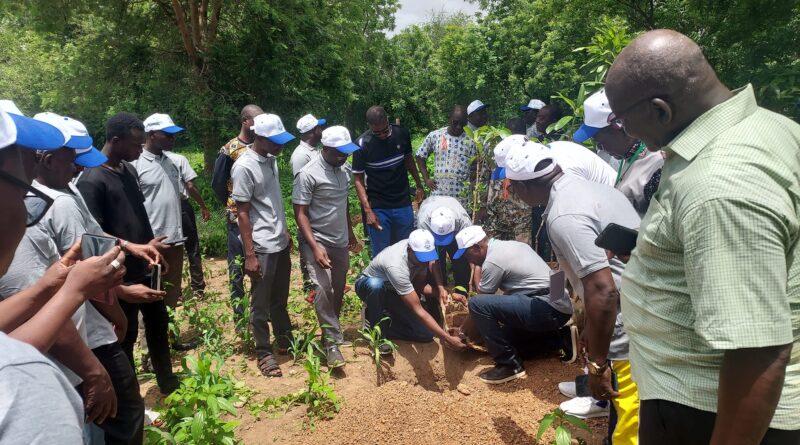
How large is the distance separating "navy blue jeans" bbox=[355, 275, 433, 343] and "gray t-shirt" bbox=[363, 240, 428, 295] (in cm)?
8

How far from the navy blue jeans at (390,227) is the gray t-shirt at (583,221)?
312 centimetres

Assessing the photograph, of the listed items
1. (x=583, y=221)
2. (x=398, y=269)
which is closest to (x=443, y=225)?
(x=398, y=269)

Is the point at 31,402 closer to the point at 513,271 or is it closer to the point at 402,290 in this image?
the point at 402,290

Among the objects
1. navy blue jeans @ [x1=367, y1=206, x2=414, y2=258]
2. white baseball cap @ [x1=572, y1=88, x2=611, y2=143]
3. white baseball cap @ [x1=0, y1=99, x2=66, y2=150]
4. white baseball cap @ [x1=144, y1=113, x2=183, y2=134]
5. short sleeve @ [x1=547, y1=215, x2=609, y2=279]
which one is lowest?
navy blue jeans @ [x1=367, y1=206, x2=414, y2=258]

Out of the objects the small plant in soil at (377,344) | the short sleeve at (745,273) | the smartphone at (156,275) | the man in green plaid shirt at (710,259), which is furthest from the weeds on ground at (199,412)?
the short sleeve at (745,273)

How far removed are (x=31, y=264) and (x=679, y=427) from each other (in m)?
2.25

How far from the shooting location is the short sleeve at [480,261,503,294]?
12.9 feet

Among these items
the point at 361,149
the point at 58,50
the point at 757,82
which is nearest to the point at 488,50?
the point at 757,82

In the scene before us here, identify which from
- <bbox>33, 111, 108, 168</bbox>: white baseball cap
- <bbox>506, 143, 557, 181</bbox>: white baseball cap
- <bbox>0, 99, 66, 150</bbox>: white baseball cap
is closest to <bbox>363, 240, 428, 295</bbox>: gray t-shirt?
<bbox>506, 143, 557, 181</bbox>: white baseball cap

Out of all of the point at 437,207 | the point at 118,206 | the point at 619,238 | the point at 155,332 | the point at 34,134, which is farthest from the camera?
the point at 437,207

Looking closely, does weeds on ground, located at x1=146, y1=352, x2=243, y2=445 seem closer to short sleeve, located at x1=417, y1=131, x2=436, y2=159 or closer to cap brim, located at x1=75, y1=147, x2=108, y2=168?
cap brim, located at x1=75, y1=147, x2=108, y2=168

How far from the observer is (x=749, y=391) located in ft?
3.76

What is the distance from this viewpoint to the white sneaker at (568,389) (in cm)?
354

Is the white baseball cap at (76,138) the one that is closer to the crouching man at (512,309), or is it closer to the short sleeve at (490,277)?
the crouching man at (512,309)
